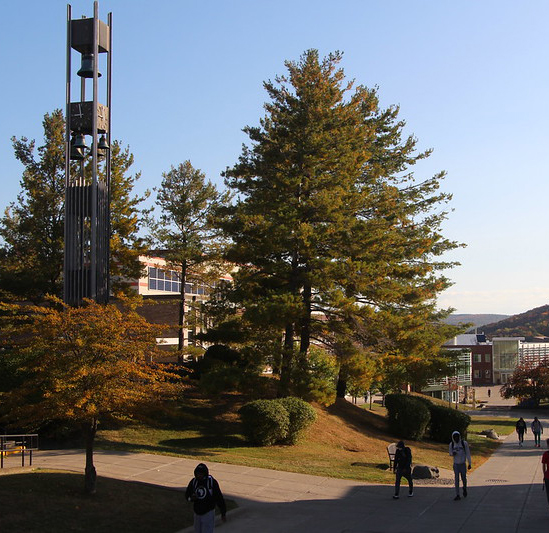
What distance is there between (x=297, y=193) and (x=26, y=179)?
13702 millimetres

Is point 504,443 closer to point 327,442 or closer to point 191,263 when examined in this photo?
point 327,442

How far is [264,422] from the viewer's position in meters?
22.6

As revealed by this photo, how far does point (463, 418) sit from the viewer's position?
99.7 feet

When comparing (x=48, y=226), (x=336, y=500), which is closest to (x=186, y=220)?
(x=48, y=226)

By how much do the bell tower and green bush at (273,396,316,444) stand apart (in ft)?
26.0

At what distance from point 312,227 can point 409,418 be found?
33.5ft

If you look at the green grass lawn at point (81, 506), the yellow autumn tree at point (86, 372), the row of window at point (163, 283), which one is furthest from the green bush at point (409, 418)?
the row of window at point (163, 283)

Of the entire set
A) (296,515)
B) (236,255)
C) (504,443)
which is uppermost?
(236,255)

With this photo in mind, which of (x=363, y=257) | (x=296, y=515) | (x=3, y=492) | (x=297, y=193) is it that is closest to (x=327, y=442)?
(x=363, y=257)

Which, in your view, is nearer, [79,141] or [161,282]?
[79,141]

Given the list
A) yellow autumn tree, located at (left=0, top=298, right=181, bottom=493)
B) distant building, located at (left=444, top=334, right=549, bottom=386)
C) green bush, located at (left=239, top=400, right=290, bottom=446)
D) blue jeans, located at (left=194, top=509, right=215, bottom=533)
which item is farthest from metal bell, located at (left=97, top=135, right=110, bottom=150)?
distant building, located at (left=444, top=334, right=549, bottom=386)

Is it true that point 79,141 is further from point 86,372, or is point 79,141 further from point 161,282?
point 161,282

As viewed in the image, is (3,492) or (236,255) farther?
(236,255)

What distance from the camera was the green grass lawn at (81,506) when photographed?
1139 centimetres
